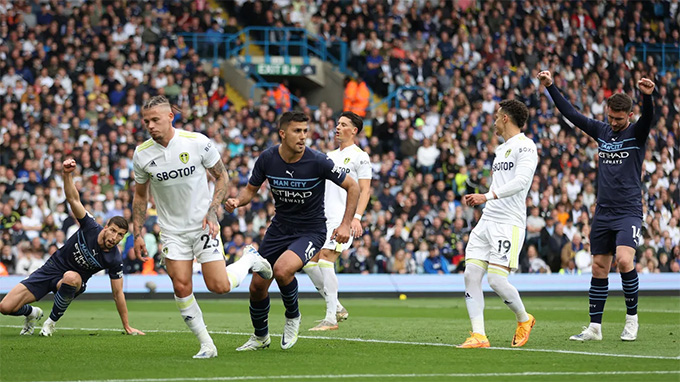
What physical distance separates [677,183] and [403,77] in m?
8.87

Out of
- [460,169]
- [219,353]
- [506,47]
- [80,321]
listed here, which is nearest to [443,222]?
[460,169]

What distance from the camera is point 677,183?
29609 mm

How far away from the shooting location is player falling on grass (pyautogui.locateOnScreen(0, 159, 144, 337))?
12.8 metres

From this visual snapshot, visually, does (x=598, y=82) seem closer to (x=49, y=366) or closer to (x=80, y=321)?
(x=80, y=321)

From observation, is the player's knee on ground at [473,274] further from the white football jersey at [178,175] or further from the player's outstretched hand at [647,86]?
the white football jersey at [178,175]

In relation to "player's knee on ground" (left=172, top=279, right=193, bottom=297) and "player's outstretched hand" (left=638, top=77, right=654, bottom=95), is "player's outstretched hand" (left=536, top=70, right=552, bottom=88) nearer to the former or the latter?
"player's outstretched hand" (left=638, top=77, right=654, bottom=95)

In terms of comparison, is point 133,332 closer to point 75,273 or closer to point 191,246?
point 75,273

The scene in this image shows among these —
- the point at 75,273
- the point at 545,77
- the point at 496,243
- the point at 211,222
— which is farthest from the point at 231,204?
the point at 75,273

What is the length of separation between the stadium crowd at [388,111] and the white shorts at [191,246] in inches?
545

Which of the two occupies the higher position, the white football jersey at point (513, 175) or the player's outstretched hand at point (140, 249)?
the white football jersey at point (513, 175)

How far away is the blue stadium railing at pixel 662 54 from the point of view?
115ft

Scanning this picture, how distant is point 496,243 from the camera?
10992mm

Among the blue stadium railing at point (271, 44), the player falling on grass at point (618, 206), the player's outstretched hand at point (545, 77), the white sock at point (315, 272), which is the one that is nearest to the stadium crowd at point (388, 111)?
the blue stadium railing at point (271, 44)

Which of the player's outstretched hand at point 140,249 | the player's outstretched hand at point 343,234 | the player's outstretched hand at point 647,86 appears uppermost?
the player's outstretched hand at point 647,86
